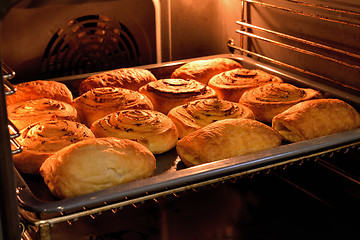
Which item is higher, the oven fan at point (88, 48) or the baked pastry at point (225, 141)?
the oven fan at point (88, 48)

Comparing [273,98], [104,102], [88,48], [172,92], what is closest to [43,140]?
[104,102]

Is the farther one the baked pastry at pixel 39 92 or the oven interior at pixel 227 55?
the baked pastry at pixel 39 92

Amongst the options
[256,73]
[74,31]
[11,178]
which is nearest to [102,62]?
[74,31]

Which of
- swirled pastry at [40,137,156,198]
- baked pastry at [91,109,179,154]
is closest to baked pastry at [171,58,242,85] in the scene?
baked pastry at [91,109,179,154]

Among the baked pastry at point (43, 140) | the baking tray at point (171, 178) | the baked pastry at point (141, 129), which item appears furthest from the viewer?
the baked pastry at point (141, 129)

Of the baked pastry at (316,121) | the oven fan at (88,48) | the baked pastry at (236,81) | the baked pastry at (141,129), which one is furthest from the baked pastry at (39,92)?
the baked pastry at (316,121)

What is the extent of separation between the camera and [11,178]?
39.7 inches

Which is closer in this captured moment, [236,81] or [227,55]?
[236,81]

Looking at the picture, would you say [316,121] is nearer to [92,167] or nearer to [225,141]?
[225,141]

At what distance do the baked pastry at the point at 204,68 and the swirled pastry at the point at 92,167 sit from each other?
843 millimetres

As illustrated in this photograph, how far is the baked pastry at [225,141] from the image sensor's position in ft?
4.94

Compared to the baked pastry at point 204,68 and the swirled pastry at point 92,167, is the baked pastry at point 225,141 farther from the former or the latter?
the baked pastry at point 204,68

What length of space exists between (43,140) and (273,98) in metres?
0.90

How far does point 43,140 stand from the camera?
5.10 ft
